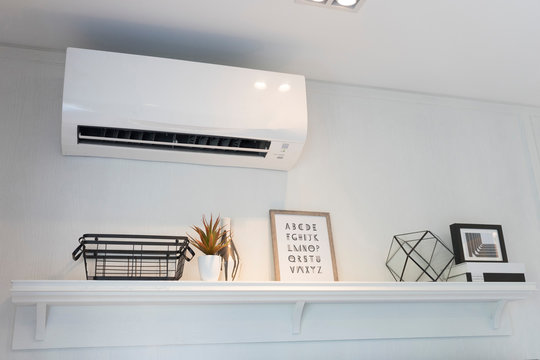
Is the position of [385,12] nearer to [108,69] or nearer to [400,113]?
[400,113]

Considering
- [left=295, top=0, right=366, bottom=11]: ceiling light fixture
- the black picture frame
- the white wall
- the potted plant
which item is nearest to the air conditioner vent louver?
the white wall

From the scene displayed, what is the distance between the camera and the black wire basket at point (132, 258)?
68.2 inches

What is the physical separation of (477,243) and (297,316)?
84 centimetres

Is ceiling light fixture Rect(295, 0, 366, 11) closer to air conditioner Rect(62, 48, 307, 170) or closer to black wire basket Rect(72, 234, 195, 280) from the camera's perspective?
air conditioner Rect(62, 48, 307, 170)

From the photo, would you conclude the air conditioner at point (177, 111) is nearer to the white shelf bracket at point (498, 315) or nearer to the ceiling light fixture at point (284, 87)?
the ceiling light fixture at point (284, 87)

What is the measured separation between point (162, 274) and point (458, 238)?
1.20 meters

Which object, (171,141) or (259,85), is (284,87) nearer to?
(259,85)

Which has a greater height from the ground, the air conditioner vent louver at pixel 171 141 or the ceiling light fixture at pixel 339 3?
the ceiling light fixture at pixel 339 3

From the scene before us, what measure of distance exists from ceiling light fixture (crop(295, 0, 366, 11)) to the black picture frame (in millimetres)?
977

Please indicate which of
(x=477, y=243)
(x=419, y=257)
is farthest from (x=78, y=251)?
(x=477, y=243)

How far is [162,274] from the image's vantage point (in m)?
1.76

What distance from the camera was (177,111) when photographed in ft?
6.01

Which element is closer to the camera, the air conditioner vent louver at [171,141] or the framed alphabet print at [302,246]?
the air conditioner vent louver at [171,141]

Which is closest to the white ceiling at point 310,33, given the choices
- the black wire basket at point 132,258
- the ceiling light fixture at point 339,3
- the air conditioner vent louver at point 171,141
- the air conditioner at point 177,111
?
the ceiling light fixture at point 339,3
